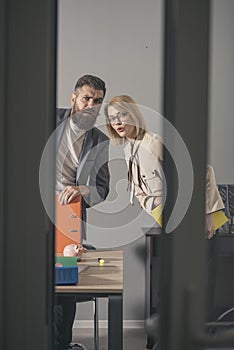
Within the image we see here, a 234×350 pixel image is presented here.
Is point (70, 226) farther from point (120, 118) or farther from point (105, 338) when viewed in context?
point (105, 338)

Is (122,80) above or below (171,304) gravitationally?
above

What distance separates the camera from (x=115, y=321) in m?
1.78

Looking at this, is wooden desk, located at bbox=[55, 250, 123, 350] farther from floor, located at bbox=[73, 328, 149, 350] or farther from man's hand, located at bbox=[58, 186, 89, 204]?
floor, located at bbox=[73, 328, 149, 350]

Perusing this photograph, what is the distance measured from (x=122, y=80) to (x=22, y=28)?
10.4 ft

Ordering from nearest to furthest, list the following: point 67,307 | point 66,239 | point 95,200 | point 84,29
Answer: point 66,239, point 67,307, point 95,200, point 84,29

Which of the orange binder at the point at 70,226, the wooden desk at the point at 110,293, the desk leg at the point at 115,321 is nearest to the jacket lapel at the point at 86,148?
the orange binder at the point at 70,226

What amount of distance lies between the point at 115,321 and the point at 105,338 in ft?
5.68

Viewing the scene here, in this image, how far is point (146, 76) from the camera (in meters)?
3.77

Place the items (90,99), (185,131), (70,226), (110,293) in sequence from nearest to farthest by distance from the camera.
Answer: (185,131) → (110,293) → (70,226) → (90,99)

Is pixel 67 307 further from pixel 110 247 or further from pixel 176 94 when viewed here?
pixel 176 94

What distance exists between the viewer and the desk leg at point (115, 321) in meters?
1.77

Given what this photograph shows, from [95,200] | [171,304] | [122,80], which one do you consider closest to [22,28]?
[171,304]

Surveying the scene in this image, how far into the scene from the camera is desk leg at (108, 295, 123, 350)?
1.77 m

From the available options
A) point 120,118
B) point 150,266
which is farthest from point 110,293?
point 150,266
